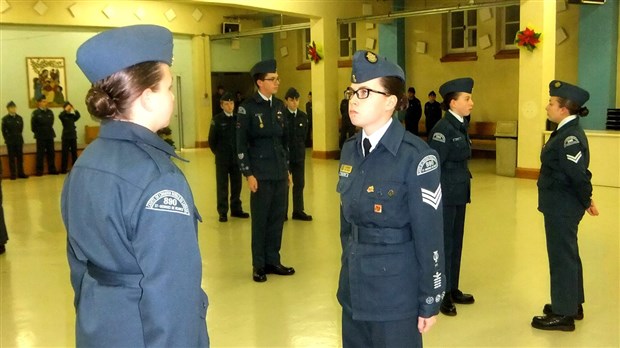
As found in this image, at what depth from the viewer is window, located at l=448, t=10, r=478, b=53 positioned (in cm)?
1462

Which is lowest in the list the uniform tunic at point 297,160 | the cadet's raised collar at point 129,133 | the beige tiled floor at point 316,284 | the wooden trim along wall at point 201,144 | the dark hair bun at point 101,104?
the beige tiled floor at point 316,284

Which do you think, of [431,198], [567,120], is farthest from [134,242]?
[567,120]

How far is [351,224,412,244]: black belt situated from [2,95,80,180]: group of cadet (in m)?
11.7

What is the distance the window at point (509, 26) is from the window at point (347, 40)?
421 cm

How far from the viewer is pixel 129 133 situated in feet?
5.01

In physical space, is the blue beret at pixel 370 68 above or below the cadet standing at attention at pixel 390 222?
above

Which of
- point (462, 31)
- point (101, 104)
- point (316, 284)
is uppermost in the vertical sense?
point (462, 31)

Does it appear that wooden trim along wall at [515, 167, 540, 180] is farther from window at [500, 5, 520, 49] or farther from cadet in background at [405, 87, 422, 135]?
window at [500, 5, 520, 49]

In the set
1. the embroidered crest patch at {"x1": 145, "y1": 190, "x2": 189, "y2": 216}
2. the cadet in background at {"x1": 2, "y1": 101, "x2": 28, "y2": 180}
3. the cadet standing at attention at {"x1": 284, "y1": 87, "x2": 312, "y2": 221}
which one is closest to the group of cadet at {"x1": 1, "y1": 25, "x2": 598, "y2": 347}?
the embroidered crest patch at {"x1": 145, "y1": 190, "x2": 189, "y2": 216}

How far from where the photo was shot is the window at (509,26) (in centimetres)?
1398

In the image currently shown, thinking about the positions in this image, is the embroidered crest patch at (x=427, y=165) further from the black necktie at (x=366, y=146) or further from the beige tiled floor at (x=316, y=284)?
the beige tiled floor at (x=316, y=284)

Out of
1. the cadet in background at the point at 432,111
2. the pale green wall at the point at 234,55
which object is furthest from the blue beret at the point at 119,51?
the pale green wall at the point at 234,55

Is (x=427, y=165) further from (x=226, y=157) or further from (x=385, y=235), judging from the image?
(x=226, y=157)

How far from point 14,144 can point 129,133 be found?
12.2 m
